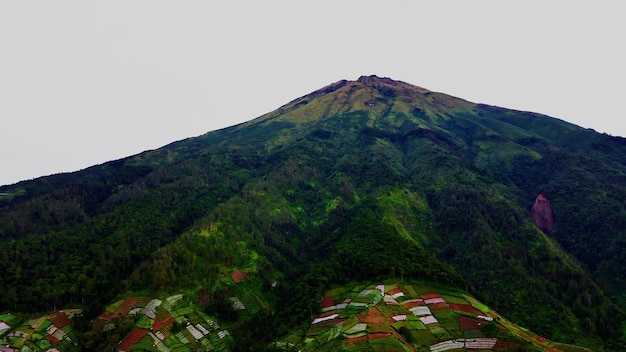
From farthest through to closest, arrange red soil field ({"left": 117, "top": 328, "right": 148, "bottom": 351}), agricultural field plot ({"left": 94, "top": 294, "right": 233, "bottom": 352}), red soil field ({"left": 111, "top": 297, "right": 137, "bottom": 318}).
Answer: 1. red soil field ({"left": 111, "top": 297, "right": 137, "bottom": 318})
2. agricultural field plot ({"left": 94, "top": 294, "right": 233, "bottom": 352})
3. red soil field ({"left": 117, "top": 328, "right": 148, "bottom": 351})

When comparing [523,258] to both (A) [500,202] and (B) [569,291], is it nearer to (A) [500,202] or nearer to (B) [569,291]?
(B) [569,291]

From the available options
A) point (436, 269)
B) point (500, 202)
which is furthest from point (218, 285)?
point (500, 202)

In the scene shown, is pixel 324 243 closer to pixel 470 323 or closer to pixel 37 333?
pixel 470 323

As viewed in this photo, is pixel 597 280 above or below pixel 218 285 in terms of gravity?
below

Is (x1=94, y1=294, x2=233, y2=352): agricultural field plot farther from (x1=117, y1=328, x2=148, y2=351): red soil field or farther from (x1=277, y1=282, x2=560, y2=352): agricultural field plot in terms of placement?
(x1=277, y1=282, x2=560, y2=352): agricultural field plot

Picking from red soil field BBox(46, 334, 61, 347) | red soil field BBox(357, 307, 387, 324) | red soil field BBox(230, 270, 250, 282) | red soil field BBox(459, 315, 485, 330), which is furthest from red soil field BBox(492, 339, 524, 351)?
red soil field BBox(46, 334, 61, 347)
